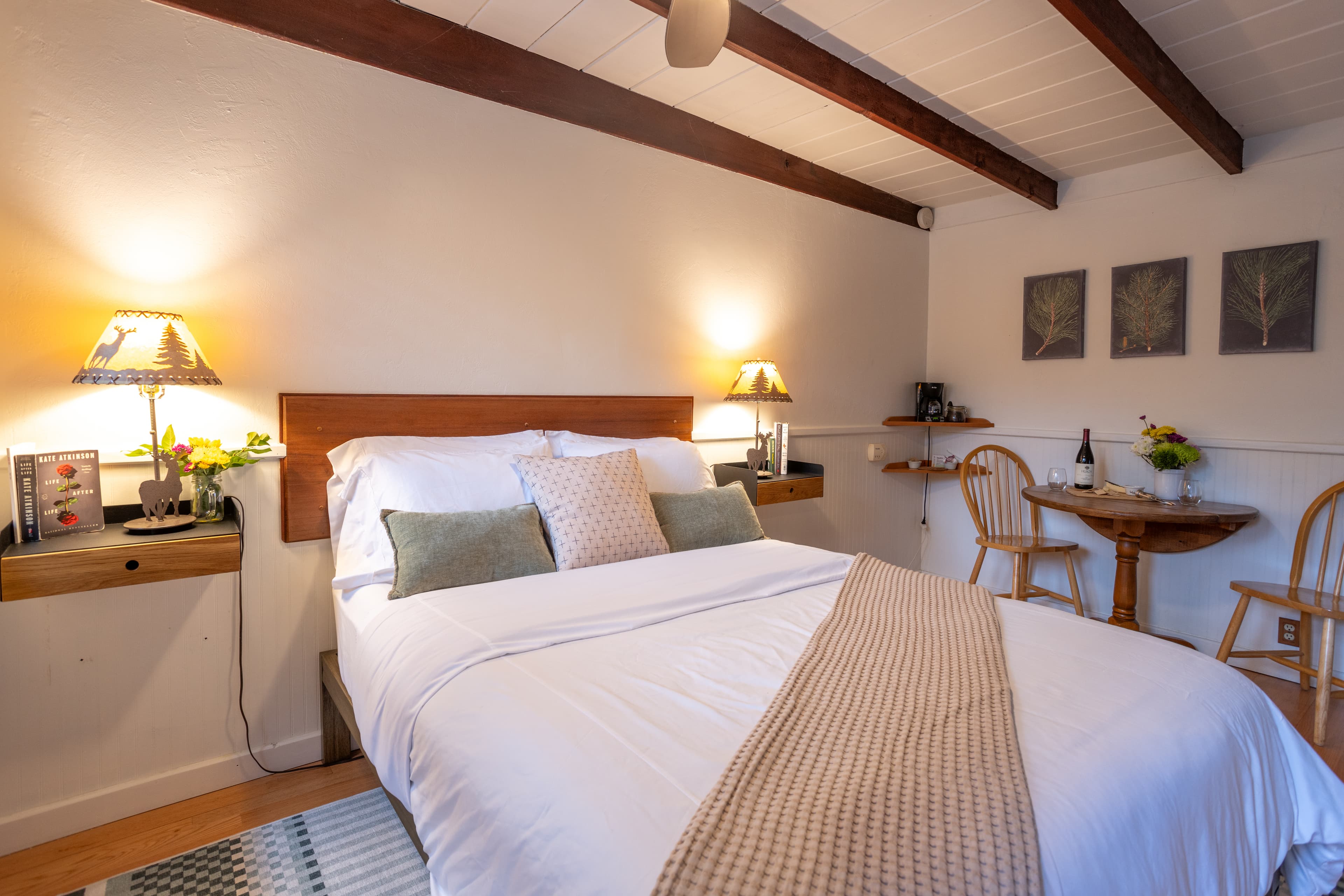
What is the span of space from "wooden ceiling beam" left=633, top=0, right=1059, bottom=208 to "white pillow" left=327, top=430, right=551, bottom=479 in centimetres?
140

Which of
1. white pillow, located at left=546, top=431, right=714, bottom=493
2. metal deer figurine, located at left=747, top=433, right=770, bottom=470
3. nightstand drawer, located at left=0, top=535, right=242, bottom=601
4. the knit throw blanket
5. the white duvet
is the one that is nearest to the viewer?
the knit throw blanket

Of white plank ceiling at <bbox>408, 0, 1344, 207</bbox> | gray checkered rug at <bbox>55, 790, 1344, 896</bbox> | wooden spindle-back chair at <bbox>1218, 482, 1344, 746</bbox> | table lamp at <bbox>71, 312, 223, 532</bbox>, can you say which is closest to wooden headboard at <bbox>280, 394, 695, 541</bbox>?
table lamp at <bbox>71, 312, 223, 532</bbox>

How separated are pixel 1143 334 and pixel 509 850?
379 centimetres

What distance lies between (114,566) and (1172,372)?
4.23 m

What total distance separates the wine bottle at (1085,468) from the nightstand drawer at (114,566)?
3.65 meters

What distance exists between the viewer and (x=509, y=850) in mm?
968

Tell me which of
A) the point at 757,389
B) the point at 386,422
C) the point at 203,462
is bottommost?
the point at 203,462

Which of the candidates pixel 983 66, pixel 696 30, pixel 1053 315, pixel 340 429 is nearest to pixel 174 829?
pixel 340 429

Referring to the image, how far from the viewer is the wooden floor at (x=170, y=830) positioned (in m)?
1.72

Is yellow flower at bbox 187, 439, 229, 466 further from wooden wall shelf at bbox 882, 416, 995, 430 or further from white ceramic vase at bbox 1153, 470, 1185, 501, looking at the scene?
white ceramic vase at bbox 1153, 470, 1185, 501

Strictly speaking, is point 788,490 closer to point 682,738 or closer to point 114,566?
point 682,738

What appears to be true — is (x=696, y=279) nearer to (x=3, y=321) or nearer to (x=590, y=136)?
(x=590, y=136)

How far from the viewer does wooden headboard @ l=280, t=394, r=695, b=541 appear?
216cm

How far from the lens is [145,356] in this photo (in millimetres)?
1749
